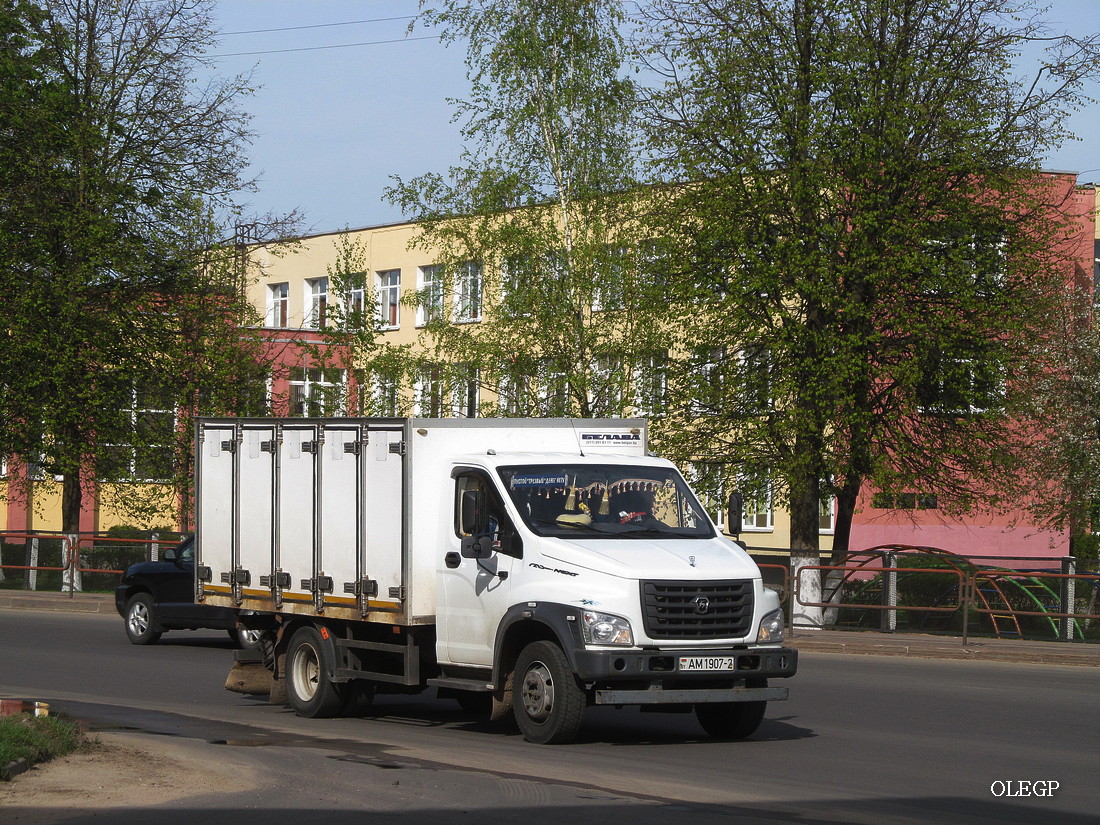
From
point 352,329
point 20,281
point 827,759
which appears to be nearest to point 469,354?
point 352,329

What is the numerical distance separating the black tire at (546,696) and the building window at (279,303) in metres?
59.6

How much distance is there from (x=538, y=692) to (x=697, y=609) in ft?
4.59

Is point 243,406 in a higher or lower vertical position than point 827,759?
higher

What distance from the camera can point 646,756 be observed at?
11320mm

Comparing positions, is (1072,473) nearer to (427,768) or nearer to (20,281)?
(20,281)

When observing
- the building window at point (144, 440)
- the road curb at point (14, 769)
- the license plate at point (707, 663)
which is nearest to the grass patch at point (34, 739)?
the road curb at point (14, 769)

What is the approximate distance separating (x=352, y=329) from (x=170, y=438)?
5.19m

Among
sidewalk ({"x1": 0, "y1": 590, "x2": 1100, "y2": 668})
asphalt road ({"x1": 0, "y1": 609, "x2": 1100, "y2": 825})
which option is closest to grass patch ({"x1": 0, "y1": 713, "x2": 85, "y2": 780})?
A: asphalt road ({"x1": 0, "y1": 609, "x2": 1100, "y2": 825})

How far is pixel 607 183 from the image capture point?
34250mm

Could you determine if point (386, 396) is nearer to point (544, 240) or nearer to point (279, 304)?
point (544, 240)

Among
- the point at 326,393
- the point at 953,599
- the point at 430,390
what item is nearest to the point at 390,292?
the point at 326,393

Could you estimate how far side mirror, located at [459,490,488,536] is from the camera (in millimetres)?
12344

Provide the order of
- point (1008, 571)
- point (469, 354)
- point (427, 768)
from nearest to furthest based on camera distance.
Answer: point (427, 768)
point (1008, 571)
point (469, 354)

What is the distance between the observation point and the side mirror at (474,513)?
12344mm
